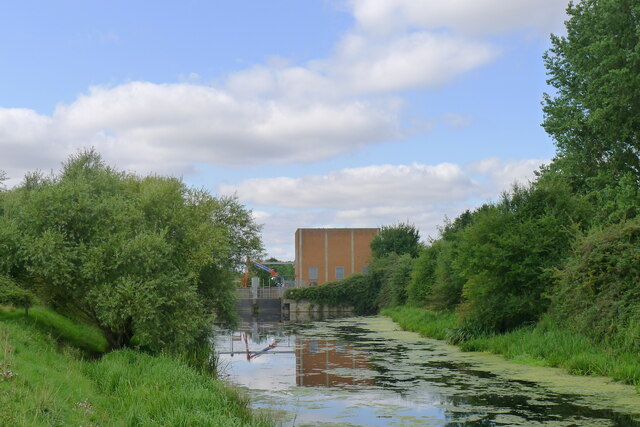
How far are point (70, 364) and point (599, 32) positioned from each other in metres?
24.3

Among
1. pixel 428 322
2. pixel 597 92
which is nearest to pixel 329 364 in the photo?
pixel 428 322

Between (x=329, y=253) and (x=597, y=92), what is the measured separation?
54.2m

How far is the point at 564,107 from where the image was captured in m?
31.1

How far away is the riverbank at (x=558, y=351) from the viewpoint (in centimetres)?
1641

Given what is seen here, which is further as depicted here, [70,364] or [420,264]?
[420,264]

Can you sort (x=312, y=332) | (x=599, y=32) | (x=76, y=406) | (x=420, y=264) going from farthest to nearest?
(x=420, y=264), (x=312, y=332), (x=599, y=32), (x=76, y=406)

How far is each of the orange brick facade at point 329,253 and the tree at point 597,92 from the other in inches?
1914

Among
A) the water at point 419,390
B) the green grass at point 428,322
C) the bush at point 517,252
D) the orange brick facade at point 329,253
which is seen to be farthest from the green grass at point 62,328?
the orange brick facade at point 329,253

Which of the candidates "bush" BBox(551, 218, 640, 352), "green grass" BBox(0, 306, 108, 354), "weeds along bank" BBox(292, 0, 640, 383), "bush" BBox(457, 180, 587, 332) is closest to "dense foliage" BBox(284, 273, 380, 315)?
"weeds along bank" BBox(292, 0, 640, 383)

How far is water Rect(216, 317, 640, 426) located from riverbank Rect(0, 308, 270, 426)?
193cm

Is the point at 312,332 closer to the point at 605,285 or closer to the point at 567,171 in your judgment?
the point at 567,171

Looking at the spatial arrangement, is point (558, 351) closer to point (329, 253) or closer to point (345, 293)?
point (345, 293)

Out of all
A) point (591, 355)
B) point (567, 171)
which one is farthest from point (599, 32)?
point (591, 355)

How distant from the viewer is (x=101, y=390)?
13641 millimetres
